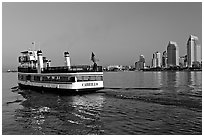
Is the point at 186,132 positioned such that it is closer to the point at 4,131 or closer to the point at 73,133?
the point at 73,133

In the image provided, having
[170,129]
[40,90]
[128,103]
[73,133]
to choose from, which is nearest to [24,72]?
[40,90]

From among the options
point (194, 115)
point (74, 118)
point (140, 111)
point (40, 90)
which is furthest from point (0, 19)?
point (40, 90)

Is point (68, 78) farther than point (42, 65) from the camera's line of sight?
No

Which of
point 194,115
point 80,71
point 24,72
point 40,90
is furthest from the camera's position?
point 24,72

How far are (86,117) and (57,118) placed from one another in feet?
7.36

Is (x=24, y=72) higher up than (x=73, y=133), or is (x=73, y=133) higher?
(x=24, y=72)

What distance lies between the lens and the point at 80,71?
3009 centimetres

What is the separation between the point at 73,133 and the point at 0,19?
28.8 feet

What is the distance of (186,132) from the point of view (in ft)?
44.0

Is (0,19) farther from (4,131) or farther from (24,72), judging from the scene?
(24,72)

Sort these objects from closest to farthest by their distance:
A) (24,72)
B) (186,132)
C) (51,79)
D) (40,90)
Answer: (186,132), (51,79), (40,90), (24,72)

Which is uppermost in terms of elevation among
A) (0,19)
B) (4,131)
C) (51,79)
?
(0,19)

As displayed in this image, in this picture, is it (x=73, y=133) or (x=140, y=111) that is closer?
(x=73, y=133)

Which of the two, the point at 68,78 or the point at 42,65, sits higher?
the point at 42,65
